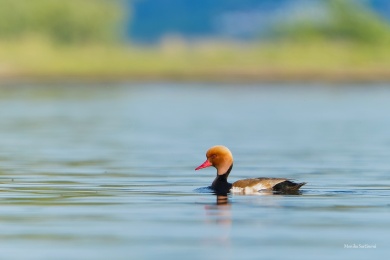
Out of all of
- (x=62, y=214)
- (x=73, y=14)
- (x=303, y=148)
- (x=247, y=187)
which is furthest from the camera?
(x=73, y=14)

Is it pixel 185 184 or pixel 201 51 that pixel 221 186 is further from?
pixel 201 51

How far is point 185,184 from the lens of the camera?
16.6m

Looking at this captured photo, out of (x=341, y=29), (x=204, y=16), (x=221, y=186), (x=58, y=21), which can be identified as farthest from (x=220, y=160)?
(x=204, y=16)

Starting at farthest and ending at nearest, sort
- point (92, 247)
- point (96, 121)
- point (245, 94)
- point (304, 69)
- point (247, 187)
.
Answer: point (304, 69), point (245, 94), point (96, 121), point (247, 187), point (92, 247)

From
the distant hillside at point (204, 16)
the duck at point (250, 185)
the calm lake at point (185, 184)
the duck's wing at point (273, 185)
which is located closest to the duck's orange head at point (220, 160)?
the duck at point (250, 185)

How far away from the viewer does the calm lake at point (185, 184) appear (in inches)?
453

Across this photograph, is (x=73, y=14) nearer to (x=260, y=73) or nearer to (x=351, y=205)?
(x=260, y=73)

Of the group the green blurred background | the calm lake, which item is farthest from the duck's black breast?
the green blurred background

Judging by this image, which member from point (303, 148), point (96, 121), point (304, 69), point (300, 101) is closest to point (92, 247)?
point (303, 148)

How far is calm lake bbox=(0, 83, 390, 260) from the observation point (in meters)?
11.5

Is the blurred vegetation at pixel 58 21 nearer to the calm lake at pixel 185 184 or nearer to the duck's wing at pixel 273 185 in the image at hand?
the calm lake at pixel 185 184

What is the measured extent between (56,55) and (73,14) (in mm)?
5573

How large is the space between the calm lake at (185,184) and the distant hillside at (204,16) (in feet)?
423

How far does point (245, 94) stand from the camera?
4947cm
